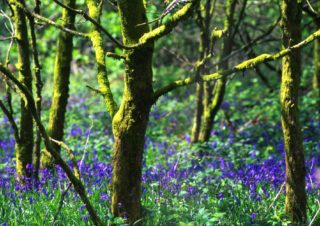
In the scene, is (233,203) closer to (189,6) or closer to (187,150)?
(189,6)

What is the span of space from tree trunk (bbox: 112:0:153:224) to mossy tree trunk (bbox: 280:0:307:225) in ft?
3.35

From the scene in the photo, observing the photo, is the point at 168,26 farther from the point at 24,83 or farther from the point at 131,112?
the point at 24,83

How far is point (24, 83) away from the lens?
4.82m

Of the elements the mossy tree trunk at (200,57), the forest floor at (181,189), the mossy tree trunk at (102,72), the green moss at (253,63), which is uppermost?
the mossy tree trunk at (200,57)

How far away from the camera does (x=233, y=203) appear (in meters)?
4.23

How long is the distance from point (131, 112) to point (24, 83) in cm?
185

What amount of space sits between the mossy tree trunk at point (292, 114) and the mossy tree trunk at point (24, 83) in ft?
7.76

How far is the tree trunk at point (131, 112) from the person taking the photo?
3.31 metres

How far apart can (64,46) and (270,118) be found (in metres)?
5.08

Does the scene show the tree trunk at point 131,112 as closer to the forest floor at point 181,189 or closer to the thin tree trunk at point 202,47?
the forest floor at point 181,189

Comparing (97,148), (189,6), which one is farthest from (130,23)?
(97,148)

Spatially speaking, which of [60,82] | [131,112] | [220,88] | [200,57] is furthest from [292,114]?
[200,57]

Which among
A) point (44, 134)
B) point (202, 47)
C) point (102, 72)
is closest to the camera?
point (44, 134)

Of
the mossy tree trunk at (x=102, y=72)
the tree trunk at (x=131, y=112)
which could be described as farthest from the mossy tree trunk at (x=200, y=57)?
the tree trunk at (x=131, y=112)
